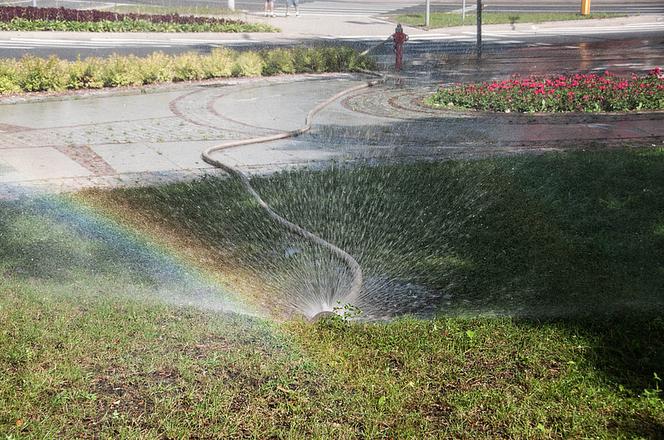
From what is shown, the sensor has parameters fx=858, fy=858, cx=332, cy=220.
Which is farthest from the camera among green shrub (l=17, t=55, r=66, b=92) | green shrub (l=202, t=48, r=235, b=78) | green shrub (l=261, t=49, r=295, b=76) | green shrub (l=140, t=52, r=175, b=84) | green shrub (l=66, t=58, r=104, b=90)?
green shrub (l=261, t=49, r=295, b=76)

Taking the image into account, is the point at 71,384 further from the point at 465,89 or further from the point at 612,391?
the point at 465,89

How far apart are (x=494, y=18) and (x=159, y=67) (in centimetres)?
1768

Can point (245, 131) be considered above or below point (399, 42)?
below

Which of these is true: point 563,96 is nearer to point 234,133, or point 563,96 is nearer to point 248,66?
point 234,133

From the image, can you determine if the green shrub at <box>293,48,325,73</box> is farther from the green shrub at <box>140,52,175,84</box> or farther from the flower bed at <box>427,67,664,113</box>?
the flower bed at <box>427,67,664,113</box>

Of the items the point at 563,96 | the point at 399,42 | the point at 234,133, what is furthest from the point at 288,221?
the point at 399,42

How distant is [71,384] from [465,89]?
35.7 feet

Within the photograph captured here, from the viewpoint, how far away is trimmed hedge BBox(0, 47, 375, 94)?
1498 centimetres

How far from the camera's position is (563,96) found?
12.9 meters

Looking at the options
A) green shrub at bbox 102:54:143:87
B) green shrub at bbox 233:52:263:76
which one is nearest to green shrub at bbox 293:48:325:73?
green shrub at bbox 233:52:263:76

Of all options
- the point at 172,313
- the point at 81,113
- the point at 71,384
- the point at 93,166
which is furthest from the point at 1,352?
the point at 81,113

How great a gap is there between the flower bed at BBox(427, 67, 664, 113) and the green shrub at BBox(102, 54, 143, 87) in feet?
18.8

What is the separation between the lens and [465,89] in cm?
1405

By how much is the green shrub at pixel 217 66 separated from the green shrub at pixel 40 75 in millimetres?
3080
